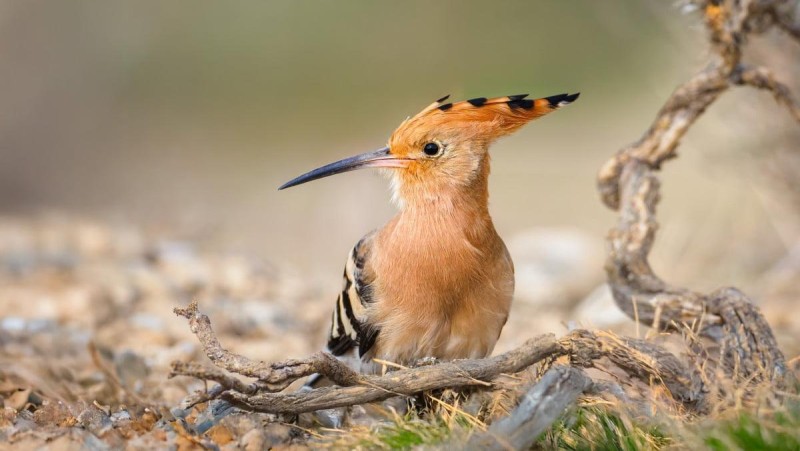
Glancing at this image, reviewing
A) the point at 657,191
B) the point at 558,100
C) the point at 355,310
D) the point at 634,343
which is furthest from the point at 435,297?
the point at 657,191

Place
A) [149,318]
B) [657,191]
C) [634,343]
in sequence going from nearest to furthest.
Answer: [634,343], [657,191], [149,318]

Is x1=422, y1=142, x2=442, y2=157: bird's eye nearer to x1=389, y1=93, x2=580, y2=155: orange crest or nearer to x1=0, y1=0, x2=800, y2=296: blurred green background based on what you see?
x1=389, y1=93, x2=580, y2=155: orange crest

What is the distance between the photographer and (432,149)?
9.96ft

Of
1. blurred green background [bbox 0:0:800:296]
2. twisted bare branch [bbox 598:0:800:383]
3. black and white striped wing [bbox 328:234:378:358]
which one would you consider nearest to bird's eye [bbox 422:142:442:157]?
black and white striped wing [bbox 328:234:378:358]

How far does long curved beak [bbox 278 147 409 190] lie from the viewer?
10.1ft

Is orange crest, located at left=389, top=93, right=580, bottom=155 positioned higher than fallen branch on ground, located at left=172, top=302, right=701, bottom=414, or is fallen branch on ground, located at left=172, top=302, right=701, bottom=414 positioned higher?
orange crest, located at left=389, top=93, right=580, bottom=155

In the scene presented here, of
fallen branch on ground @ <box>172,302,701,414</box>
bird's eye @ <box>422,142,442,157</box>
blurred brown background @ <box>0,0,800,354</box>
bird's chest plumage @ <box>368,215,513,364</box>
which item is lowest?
fallen branch on ground @ <box>172,302,701,414</box>

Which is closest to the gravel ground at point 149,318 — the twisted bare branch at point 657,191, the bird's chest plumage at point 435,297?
the bird's chest plumage at point 435,297

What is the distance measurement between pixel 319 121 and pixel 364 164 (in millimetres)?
6591

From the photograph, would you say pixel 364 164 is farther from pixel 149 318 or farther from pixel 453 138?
pixel 149 318

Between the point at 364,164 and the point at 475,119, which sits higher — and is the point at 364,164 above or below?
below

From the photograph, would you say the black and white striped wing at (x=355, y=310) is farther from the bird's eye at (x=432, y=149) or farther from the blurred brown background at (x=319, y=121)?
the blurred brown background at (x=319, y=121)

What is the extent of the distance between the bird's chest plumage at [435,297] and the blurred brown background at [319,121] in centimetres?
263

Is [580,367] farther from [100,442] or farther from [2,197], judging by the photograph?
[2,197]
